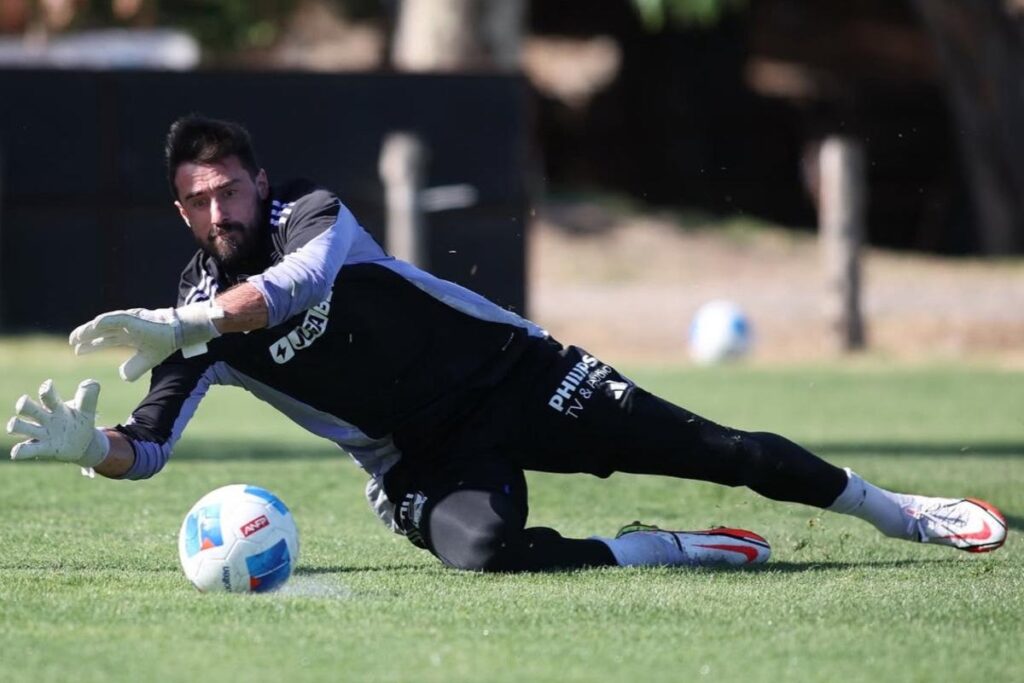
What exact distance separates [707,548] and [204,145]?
2.28m

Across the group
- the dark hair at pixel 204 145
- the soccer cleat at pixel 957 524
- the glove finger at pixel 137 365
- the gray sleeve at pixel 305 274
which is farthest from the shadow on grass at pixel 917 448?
the glove finger at pixel 137 365

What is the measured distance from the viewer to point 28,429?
5859 millimetres

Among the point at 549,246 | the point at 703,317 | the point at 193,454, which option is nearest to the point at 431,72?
the point at 703,317

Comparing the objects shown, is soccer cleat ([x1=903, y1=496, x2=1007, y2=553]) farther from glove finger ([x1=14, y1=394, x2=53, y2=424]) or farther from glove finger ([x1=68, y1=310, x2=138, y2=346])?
glove finger ([x1=14, y1=394, x2=53, y2=424])

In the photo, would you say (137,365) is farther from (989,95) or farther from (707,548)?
(989,95)

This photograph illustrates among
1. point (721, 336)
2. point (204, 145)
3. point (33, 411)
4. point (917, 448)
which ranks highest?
point (204, 145)

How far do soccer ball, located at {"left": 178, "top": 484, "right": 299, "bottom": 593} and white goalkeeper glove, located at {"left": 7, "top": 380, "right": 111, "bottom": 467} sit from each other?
1.50ft

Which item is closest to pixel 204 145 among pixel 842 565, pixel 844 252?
pixel 842 565

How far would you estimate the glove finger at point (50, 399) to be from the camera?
5824mm

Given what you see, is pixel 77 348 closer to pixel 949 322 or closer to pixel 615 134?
pixel 949 322

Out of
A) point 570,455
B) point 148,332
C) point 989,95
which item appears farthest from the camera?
point 989,95

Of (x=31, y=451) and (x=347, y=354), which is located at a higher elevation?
(x=347, y=354)

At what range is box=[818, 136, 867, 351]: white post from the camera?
17.6 m

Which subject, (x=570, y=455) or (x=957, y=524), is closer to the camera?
(x=570, y=455)
